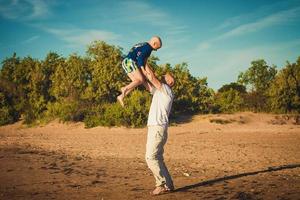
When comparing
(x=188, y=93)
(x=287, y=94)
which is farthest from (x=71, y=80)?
(x=287, y=94)

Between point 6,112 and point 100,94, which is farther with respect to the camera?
point 6,112

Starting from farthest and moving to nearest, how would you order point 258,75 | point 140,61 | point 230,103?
point 258,75
point 230,103
point 140,61

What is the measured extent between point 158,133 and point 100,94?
85.3 ft

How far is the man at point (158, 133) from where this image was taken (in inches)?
234

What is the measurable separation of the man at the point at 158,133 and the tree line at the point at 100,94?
66.7ft

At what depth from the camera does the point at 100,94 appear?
31.4 metres

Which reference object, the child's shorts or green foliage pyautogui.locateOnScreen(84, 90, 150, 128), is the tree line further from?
the child's shorts

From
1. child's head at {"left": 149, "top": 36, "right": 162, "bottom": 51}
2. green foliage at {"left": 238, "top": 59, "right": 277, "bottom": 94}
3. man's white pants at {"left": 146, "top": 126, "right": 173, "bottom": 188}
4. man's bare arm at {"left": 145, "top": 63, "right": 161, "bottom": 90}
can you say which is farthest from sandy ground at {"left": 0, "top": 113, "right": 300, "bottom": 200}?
green foliage at {"left": 238, "top": 59, "right": 277, "bottom": 94}

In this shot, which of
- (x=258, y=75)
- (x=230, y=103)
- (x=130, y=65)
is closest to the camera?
(x=130, y=65)

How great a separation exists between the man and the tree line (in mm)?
20315

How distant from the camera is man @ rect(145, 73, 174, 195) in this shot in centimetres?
593

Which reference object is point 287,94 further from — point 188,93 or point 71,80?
point 71,80

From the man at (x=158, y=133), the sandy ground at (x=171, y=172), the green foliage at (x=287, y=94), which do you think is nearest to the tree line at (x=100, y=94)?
the green foliage at (x=287, y=94)

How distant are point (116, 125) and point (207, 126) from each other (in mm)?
7776
